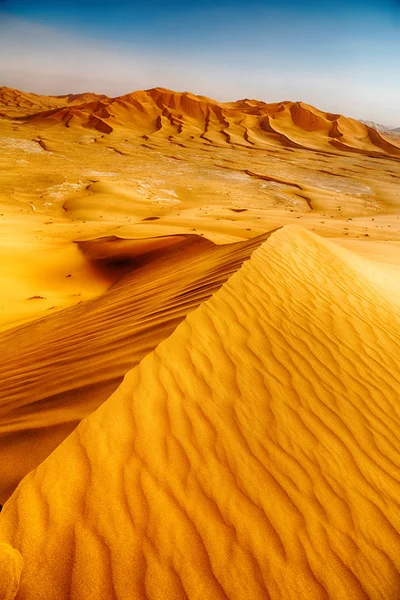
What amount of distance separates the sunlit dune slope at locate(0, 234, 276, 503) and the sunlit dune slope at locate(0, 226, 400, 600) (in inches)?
5.6

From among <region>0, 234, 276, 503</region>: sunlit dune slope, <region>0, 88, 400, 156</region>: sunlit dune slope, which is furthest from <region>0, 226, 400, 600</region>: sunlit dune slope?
<region>0, 88, 400, 156</region>: sunlit dune slope

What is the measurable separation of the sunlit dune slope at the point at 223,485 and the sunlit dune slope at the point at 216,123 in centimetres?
3786

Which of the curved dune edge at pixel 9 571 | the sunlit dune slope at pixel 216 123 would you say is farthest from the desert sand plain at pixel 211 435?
the sunlit dune slope at pixel 216 123

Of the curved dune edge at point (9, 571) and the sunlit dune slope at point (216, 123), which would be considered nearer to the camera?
the curved dune edge at point (9, 571)

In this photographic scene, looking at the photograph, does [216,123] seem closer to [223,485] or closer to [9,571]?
[223,485]

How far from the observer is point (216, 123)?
46062mm

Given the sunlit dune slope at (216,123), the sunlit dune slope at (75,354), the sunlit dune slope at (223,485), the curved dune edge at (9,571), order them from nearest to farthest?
the curved dune edge at (9,571)
the sunlit dune slope at (223,485)
the sunlit dune slope at (75,354)
the sunlit dune slope at (216,123)

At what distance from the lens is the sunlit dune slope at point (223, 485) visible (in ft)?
4.56

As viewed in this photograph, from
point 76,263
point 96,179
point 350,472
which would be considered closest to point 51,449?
point 350,472

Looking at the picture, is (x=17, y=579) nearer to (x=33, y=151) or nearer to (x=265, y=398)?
(x=265, y=398)

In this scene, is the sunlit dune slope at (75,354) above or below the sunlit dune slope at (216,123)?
below

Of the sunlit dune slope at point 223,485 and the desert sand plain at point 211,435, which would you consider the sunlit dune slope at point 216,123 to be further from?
the sunlit dune slope at point 223,485

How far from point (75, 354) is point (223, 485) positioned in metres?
1.60

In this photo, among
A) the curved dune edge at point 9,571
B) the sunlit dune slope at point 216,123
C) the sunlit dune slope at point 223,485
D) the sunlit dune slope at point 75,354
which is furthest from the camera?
the sunlit dune slope at point 216,123
